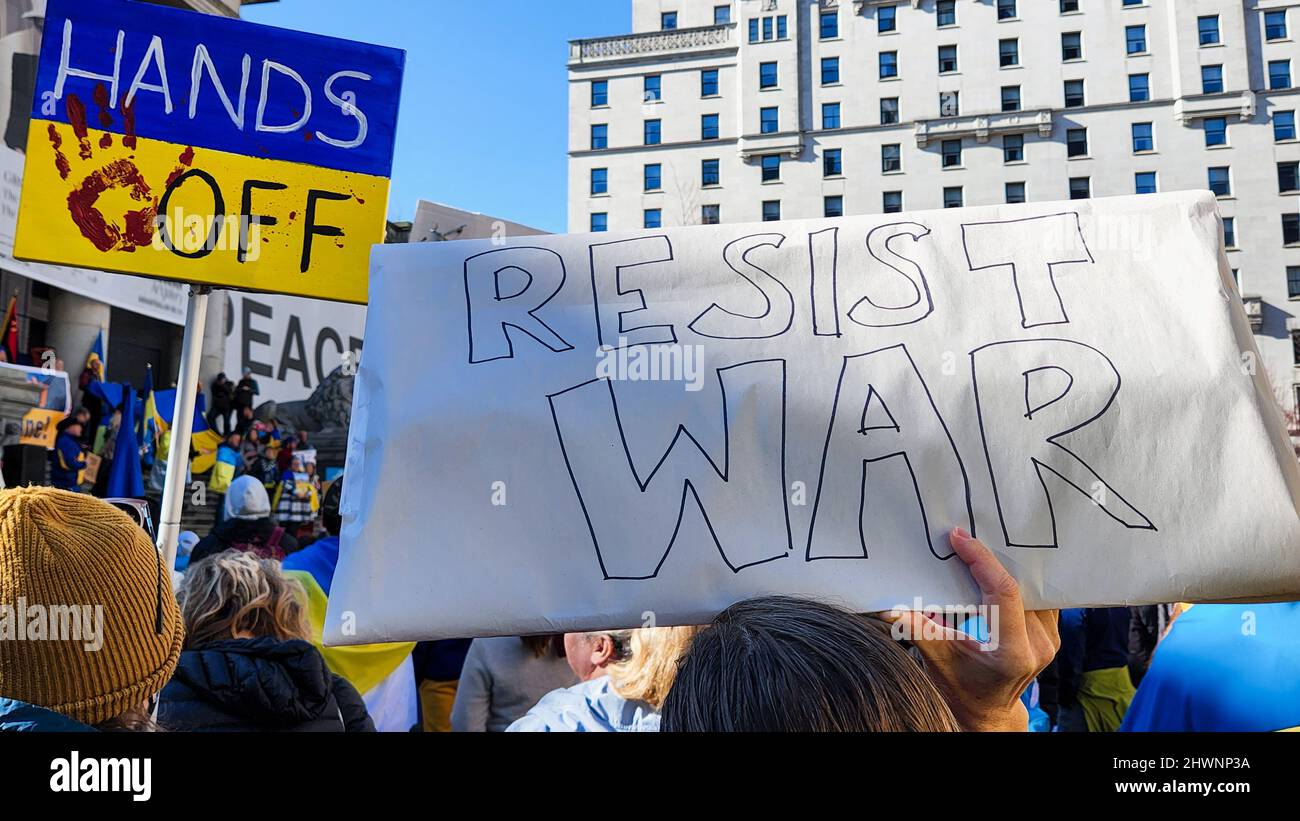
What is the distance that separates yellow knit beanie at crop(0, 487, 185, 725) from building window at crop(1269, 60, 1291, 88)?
182 ft

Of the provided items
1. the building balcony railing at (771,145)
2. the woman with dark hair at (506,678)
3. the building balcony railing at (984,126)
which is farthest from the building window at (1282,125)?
the woman with dark hair at (506,678)

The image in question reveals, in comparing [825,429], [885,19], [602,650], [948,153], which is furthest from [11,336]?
[885,19]

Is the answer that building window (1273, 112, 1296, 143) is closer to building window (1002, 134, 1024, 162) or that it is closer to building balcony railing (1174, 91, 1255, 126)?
building balcony railing (1174, 91, 1255, 126)

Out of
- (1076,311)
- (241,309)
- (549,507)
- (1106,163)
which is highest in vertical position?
(1106,163)

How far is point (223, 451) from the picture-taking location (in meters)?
11.1

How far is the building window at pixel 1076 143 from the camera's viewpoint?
45469 mm

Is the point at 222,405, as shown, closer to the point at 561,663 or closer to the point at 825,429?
the point at 561,663

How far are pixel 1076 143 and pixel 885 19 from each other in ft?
39.8

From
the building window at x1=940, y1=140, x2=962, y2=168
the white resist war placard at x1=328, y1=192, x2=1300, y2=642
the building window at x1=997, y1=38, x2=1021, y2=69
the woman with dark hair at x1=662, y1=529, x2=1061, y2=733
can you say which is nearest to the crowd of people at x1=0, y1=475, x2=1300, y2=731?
the woman with dark hair at x1=662, y1=529, x2=1061, y2=733

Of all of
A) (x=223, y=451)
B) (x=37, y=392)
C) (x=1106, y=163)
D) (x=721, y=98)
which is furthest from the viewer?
(x=721, y=98)

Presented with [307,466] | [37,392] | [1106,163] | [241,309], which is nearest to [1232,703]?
[37,392]

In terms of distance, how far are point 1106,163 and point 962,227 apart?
50.4 metres

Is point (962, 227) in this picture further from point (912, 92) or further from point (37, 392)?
point (912, 92)
